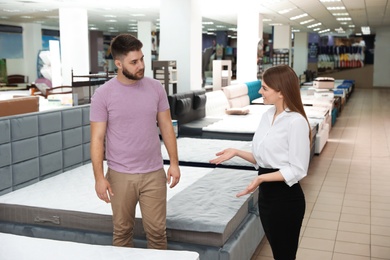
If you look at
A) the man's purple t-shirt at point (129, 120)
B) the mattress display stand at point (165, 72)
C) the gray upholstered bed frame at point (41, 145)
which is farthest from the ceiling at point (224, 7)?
the man's purple t-shirt at point (129, 120)

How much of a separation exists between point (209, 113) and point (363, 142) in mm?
3300

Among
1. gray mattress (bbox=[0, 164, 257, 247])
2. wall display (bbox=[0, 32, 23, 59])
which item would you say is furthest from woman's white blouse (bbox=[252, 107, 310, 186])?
wall display (bbox=[0, 32, 23, 59])

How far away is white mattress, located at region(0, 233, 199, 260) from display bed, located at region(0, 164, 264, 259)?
514mm

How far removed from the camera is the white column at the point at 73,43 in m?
13.7

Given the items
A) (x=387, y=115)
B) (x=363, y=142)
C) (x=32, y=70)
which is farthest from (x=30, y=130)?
(x=32, y=70)

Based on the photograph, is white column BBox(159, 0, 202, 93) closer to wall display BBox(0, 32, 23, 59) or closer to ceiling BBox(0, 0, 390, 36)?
ceiling BBox(0, 0, 390, 36)

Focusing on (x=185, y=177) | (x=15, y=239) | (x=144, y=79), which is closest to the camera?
(x=144, y=79)

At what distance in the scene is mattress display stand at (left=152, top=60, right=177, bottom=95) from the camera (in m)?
8.07

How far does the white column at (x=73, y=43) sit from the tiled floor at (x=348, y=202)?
7445mm

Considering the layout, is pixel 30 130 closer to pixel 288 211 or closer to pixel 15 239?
pixel 15 239

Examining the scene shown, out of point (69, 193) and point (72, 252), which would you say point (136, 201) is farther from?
point (69, 193)

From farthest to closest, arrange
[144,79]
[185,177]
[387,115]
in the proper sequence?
[387,115] < [185,177] < [144,79]

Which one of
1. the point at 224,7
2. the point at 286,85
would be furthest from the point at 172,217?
the point at 224,7

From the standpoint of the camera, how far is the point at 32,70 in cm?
2266
